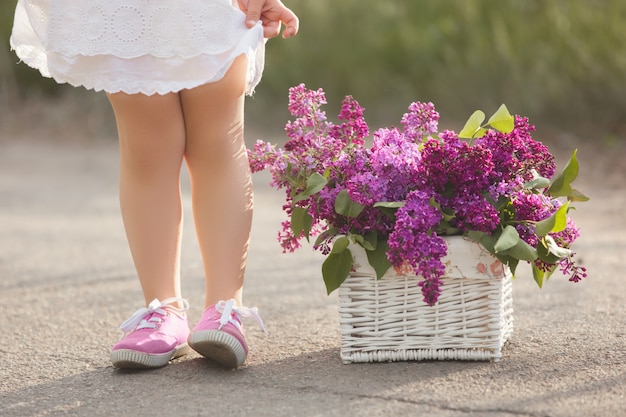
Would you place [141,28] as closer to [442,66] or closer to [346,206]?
[346,206]

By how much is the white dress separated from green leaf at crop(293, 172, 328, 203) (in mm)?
301

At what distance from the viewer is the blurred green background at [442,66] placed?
598 cm

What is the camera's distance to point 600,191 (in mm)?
4988

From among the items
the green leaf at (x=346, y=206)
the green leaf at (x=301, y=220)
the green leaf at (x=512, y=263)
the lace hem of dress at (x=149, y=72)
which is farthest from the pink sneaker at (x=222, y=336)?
the green leaf at (x=512, y=263)

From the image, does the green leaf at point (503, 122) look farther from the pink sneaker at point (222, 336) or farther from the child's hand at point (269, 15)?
the pink sneaker at point (222, 336)

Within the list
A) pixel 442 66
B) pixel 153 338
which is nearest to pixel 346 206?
pixel 153 338

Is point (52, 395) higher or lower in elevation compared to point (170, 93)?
lower

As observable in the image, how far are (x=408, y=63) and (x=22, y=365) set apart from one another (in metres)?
5.22

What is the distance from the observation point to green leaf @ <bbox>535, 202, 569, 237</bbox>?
1844 millimetres

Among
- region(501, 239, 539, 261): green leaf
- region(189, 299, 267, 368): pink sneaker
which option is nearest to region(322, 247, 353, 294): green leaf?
region(189, 299, 267, 368): pink sneaker

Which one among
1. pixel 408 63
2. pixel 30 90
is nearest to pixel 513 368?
pixel 408 63

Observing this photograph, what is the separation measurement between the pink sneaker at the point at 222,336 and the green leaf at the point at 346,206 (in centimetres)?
34

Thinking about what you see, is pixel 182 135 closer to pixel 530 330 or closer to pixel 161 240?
pixel 161 240

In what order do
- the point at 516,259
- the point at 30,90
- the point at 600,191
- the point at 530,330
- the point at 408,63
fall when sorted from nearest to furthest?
the point at 516,259, the point at 530,330, the point at 600,191, the point at 408,63, the point at 30,90
